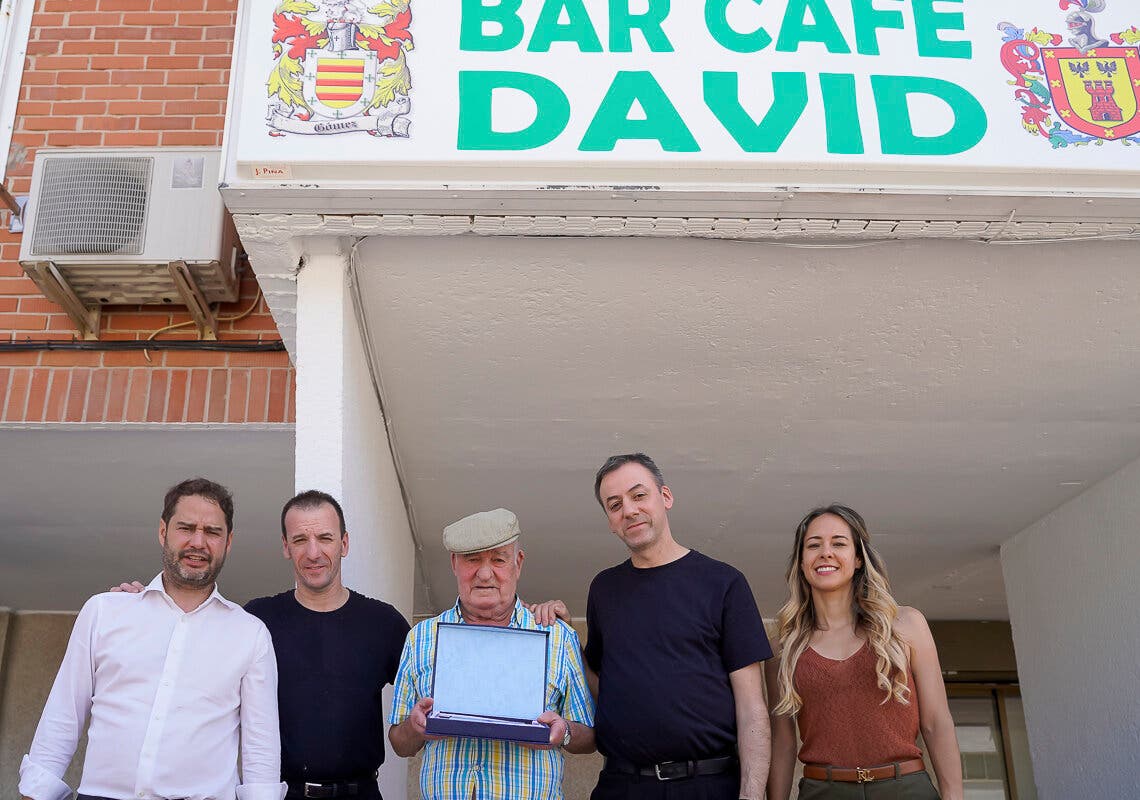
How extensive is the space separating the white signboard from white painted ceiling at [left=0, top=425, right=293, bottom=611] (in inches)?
57.3

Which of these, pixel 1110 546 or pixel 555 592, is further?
pixel 555 592

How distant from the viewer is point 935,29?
3312 mm

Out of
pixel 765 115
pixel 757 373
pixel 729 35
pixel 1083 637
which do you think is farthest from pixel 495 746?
pixel 1083 637

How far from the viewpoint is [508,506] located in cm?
529

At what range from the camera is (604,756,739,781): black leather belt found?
2723 millimetres

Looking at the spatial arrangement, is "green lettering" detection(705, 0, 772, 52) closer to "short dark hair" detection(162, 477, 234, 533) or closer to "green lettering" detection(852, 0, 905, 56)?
"green lettering" detection(852, 0, 905, 56)

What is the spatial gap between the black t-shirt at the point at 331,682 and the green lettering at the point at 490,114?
1405 mm

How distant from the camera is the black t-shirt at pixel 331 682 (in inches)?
113

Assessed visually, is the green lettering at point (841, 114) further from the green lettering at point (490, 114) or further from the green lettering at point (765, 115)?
the green lettering at point (490, 114)

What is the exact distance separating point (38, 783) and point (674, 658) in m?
1.58

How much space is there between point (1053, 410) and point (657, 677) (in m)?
2.32

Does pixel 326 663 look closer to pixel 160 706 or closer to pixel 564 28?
pixel 160 706

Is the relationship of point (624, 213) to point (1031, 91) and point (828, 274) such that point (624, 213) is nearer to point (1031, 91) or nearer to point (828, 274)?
point (828, 274)

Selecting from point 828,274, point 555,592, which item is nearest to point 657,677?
point 828,274
